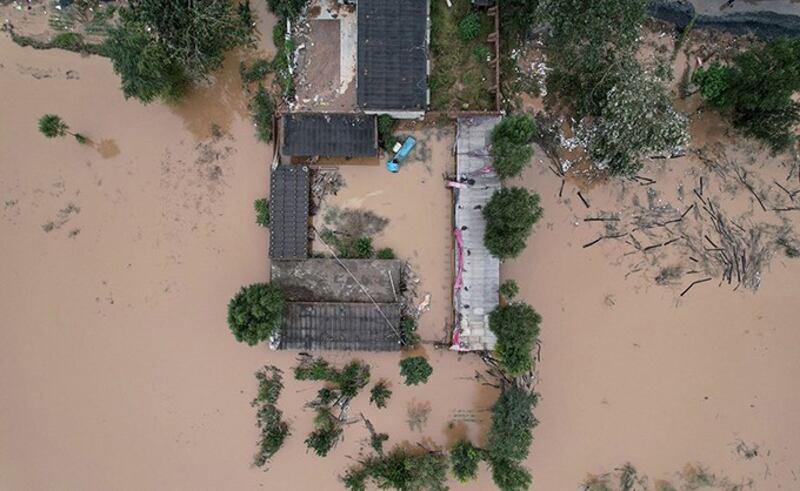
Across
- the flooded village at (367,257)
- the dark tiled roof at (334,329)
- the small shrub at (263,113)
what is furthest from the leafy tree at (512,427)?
the small shrub at (263,113)

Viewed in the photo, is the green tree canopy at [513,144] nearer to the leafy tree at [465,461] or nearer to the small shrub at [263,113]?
the small shrub at [263,113]

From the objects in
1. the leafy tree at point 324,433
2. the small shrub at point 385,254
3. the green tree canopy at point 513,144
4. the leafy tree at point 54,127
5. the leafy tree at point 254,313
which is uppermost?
the leafy tree at point 54,127

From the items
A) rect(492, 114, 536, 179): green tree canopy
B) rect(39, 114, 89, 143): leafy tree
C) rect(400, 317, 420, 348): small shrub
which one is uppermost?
rect(39, 114, 89, 143): leafy tree

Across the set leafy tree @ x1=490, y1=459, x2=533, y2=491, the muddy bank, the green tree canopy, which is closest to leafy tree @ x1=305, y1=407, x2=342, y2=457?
leafy tree @ x1=490, y1=459, x2=533, y2=491

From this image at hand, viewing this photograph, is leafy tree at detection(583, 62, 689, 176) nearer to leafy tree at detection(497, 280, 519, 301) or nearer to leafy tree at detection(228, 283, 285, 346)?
leafy tree at detection(497, 280, 519, 301)

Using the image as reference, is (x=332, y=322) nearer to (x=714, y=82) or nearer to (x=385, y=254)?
(x=385, y=254)

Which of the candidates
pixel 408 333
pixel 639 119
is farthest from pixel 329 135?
pixel 639 119
